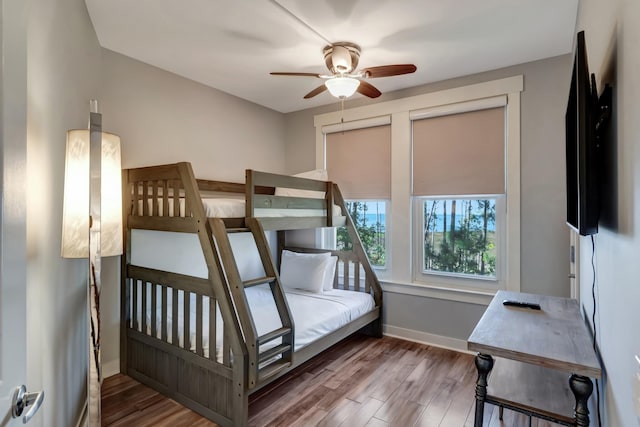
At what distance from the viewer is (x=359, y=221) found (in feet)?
12.4

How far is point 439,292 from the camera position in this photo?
3.18 m

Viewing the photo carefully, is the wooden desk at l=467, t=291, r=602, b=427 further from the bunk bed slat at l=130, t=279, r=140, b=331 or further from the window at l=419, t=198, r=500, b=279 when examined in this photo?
the bunk bed slat at l=130, t=279, r=140, b=331

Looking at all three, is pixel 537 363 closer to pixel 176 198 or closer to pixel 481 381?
pixel 481 381

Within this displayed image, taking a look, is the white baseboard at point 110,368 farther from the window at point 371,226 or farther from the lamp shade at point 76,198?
the window at point 371,226

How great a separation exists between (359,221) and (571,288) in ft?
6.51

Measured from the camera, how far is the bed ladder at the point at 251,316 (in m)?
1.91

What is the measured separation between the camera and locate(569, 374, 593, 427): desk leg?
4.02ft

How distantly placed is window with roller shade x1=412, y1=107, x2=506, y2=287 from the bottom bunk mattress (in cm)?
82

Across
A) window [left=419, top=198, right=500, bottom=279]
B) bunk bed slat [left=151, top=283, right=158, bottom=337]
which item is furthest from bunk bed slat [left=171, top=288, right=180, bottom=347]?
window [left=419, top=198, right=500, bottom=279]

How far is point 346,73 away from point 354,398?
2336 millimetres

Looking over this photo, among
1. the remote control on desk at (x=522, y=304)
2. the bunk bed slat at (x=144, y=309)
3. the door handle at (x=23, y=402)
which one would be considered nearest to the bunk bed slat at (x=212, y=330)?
the bunk bed slat at (x=144, y=309)

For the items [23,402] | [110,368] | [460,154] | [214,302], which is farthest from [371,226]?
[23,402]

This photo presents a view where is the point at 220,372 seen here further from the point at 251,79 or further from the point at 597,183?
the point at 251,79

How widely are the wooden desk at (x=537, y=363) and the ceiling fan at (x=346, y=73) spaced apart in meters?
1.62
